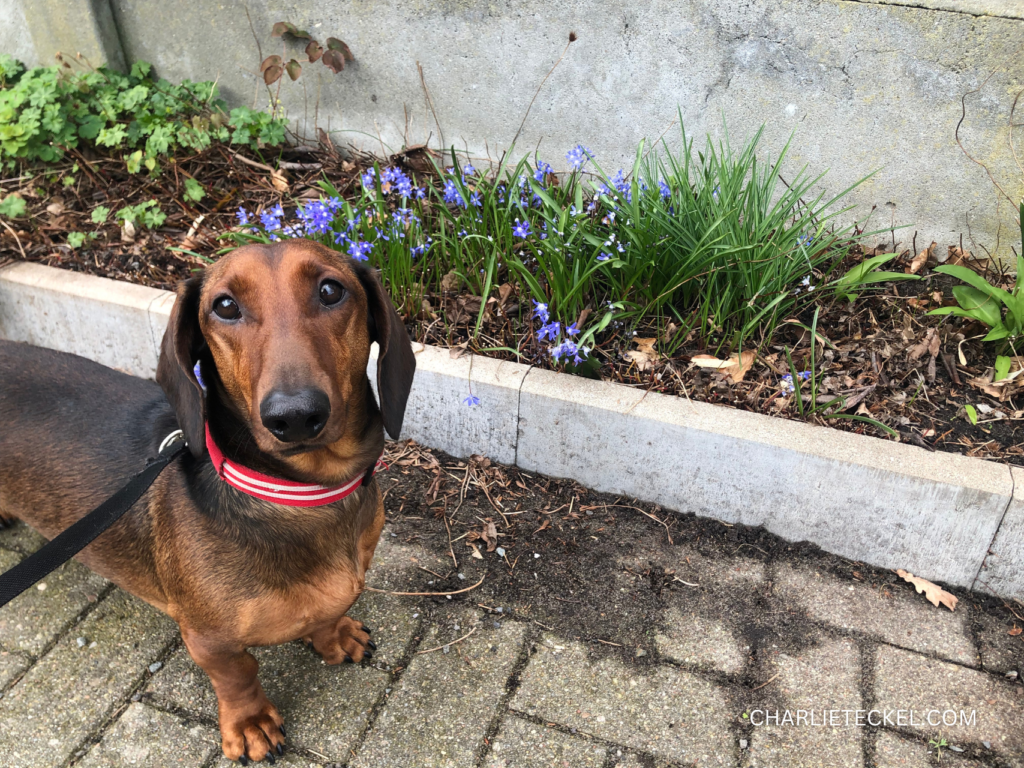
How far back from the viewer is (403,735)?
2.31 meters

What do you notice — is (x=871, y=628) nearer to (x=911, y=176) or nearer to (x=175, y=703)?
(x=911, y=176)

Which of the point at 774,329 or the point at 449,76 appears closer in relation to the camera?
the point at 774,329

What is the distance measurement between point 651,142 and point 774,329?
1.19 meters

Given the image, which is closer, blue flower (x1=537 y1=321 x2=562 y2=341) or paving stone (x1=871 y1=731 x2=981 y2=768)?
paving stone (x1=871 y1=731 x2=981 y2=768)

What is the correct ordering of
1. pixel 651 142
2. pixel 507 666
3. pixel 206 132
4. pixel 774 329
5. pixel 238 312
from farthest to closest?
pixel 206 132, pixel 651 142, pixel 774 329, pixel 507 666, pixel 238 312

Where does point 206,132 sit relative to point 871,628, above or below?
above

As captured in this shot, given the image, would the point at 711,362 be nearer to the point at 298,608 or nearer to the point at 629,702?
the point at 629,702

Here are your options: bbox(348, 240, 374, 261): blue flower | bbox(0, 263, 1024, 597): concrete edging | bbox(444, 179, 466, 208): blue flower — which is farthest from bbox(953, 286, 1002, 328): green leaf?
bbox(348, 240, 374, 261): blue flower

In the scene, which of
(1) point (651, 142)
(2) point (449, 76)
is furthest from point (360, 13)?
(1) point (651, 142)

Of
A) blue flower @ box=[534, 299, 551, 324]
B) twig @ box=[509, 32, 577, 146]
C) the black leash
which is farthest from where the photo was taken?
twig @ box=[509, 32, 577, 146]

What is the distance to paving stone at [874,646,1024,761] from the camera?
233cm

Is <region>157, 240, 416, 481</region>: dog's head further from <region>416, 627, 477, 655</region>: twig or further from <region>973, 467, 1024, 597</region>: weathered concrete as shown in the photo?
<region>973, 467, 1024, 597</region>: weathered concrete

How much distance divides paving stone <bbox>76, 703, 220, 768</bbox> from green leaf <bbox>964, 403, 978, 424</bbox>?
9.34 feet

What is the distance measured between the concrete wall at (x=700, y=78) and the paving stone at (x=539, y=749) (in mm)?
2704
